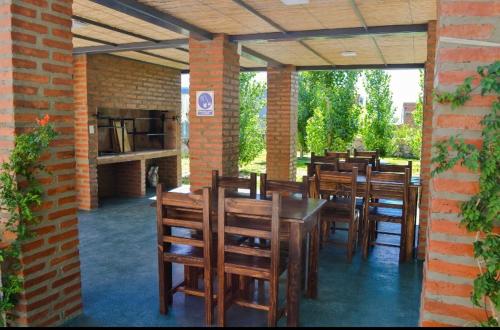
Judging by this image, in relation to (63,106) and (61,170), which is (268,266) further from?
(63,106)

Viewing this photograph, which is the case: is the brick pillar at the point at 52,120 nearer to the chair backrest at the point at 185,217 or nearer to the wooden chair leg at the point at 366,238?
the chair backrest at the point at 185,217

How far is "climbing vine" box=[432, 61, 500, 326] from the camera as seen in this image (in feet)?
5.92

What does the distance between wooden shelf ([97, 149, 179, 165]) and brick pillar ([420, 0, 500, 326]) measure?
20.7 feet

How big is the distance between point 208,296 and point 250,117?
7801 mm

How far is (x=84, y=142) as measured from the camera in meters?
7.06

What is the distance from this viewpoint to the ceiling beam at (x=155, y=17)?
3879 millimetres

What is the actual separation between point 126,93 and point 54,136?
549 cm

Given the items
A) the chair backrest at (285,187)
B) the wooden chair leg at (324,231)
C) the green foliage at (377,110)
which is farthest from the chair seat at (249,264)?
the green foliage at (377,110)

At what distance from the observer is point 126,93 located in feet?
26.1

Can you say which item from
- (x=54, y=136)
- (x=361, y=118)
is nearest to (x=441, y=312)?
(x=54, y=136)

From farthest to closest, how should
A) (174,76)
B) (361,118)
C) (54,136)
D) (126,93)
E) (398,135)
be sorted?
(398,135) < (361,118) < (174,76) < (126,93) < (54,136)

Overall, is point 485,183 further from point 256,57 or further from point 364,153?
point 364,153

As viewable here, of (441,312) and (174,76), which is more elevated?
(174,76)

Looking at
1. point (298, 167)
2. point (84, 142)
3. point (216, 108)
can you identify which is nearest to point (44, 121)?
point (216, 108)
